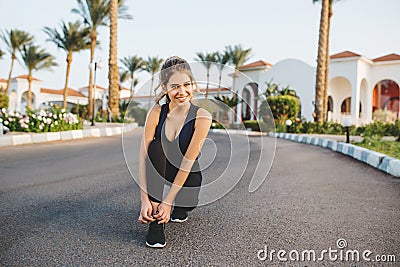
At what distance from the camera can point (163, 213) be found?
2.63 metres

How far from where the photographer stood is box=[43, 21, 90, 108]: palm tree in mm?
37500

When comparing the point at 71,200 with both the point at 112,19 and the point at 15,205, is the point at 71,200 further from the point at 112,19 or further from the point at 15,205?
the point at 112,19

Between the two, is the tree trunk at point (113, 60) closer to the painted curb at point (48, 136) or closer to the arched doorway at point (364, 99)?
A: the painted curb at point (48, 136)

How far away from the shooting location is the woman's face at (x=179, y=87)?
9.32 feet

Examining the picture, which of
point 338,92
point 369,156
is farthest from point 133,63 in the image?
point 369,156

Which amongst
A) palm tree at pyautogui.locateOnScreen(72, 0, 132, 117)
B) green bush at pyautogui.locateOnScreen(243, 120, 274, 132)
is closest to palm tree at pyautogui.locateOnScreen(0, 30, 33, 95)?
palm tree at pyautogui.locateOnScreen(72, 0, 132, 117)

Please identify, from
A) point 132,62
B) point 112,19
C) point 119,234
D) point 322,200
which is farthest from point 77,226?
point 132,62

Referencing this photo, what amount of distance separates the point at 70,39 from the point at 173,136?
37.3 m

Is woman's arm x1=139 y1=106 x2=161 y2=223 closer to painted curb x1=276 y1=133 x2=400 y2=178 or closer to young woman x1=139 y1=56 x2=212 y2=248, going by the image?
young woman x1=139 y1=56 x2=212 y2=248

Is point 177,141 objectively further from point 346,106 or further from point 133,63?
point 133,63

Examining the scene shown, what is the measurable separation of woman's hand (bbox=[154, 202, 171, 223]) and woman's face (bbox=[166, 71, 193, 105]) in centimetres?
69

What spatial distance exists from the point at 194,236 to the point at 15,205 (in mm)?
1702

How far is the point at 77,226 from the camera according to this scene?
298cm

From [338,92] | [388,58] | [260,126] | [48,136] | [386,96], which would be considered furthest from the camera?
[386,96]
